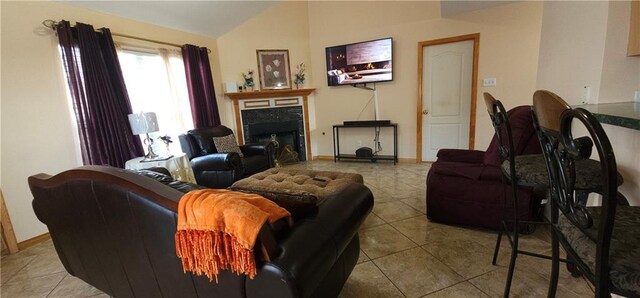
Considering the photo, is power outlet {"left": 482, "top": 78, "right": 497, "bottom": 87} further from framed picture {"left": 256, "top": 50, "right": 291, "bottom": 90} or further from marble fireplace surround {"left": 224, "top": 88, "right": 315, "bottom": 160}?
framed picture {"left": 256, "top": 50, "right": 291, "bottom": 90}

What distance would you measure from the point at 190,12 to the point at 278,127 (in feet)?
7.31

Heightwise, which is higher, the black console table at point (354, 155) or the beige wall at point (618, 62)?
the beige wall at point (618, 62)

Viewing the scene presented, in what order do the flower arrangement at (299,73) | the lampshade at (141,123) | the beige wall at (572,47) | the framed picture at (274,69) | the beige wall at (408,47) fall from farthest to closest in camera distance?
the flower arrangement at (299,73)
the framed picture at (274,69)
the beige wall at (408,47)
the lampshade at (141,123)
the beige wall at (572,47)

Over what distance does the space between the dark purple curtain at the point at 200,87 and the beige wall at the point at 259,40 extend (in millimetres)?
353

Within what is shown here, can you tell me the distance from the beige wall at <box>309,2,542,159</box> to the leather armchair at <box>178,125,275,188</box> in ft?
5.45

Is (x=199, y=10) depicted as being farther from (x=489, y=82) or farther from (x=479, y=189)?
(x=489, y=82)

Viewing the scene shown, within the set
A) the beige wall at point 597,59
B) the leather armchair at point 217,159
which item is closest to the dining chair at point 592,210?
the beige wall at point 597,59

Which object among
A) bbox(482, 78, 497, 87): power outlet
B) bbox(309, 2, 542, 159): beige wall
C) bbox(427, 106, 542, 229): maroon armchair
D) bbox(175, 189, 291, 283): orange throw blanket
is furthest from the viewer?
bbox(482, 78, 497, 87): power outlet

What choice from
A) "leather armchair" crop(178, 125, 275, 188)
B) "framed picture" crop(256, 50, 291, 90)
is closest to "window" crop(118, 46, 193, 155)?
"leather armchair" crop(178, 125, 275, 188)

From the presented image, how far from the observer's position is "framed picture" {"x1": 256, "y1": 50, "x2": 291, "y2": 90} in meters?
4.80

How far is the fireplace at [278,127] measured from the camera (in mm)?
4892

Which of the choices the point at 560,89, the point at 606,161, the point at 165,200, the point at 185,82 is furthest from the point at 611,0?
the point at 185,82

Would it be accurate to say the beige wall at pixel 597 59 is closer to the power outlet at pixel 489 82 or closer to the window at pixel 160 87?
the power outlet at pixel 489 82

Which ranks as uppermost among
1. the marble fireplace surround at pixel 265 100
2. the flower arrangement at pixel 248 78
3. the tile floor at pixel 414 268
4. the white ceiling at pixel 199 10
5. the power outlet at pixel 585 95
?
the white ceiling at pixel 199 10
